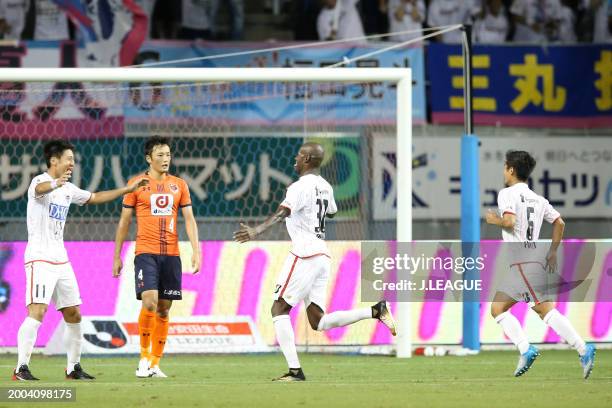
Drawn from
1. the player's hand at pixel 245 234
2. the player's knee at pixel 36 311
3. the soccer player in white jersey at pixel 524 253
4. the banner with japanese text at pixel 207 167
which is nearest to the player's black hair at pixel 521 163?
the soccer player in white jersey at pixel 524 253

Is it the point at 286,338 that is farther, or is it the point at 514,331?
the point at 514,331

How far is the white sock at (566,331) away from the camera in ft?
36.2

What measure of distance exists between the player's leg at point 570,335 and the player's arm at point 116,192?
11.5 ft

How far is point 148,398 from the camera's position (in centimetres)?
938

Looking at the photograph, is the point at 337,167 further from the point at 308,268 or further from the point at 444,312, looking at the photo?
the point at 308,268

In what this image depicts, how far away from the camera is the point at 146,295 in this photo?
11133mm

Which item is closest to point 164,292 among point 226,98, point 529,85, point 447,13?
point 226,98

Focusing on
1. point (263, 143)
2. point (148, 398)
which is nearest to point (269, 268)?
point (263, 143)

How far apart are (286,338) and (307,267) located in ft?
2.00

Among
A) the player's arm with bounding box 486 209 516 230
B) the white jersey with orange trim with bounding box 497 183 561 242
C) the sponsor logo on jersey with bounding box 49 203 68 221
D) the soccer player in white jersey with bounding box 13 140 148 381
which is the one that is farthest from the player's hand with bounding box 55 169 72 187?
the white jersey with orange trim with bounding box 497 183 561 242

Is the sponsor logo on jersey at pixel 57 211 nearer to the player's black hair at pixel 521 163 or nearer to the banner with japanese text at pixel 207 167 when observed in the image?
the player's black hair at pixel 521 163

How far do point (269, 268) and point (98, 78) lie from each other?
2899 millimetres

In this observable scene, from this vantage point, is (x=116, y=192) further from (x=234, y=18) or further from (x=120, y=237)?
(x=234, y=18)

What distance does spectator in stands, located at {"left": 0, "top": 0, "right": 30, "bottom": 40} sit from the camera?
1820 centimetres
